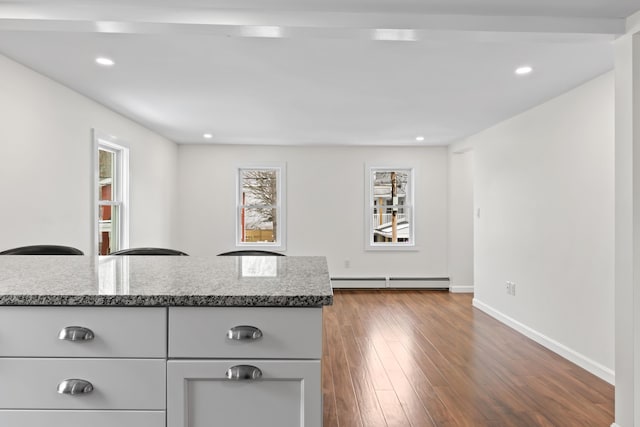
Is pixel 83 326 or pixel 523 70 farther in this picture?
pixel 523 70

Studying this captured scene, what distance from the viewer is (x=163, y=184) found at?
19.6 feet

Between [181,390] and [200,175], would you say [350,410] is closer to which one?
[181,390]

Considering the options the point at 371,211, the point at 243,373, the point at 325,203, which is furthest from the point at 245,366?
the point at 371,211

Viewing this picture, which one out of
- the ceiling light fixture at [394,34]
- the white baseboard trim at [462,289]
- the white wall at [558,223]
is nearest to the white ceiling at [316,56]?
the ceiling light fixture at [394,34]

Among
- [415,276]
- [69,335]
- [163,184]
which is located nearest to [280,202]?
[163,184]

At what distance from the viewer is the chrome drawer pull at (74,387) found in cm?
115

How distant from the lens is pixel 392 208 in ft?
22.4

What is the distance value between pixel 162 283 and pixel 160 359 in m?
0.27

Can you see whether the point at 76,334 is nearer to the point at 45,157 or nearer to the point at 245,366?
the point at 245,366

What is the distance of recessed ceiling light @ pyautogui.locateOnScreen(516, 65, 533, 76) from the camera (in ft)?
9.98

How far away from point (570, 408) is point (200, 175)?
18.9 ft

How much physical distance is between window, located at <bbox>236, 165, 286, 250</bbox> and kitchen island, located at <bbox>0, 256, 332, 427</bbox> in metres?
5.56

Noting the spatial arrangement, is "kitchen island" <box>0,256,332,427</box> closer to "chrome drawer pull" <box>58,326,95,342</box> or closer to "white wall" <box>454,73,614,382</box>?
"chrome drawer pull" <box>58,326,95,342</box>

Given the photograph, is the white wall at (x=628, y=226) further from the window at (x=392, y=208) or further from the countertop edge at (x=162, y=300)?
the window at (x=392, y=208)
